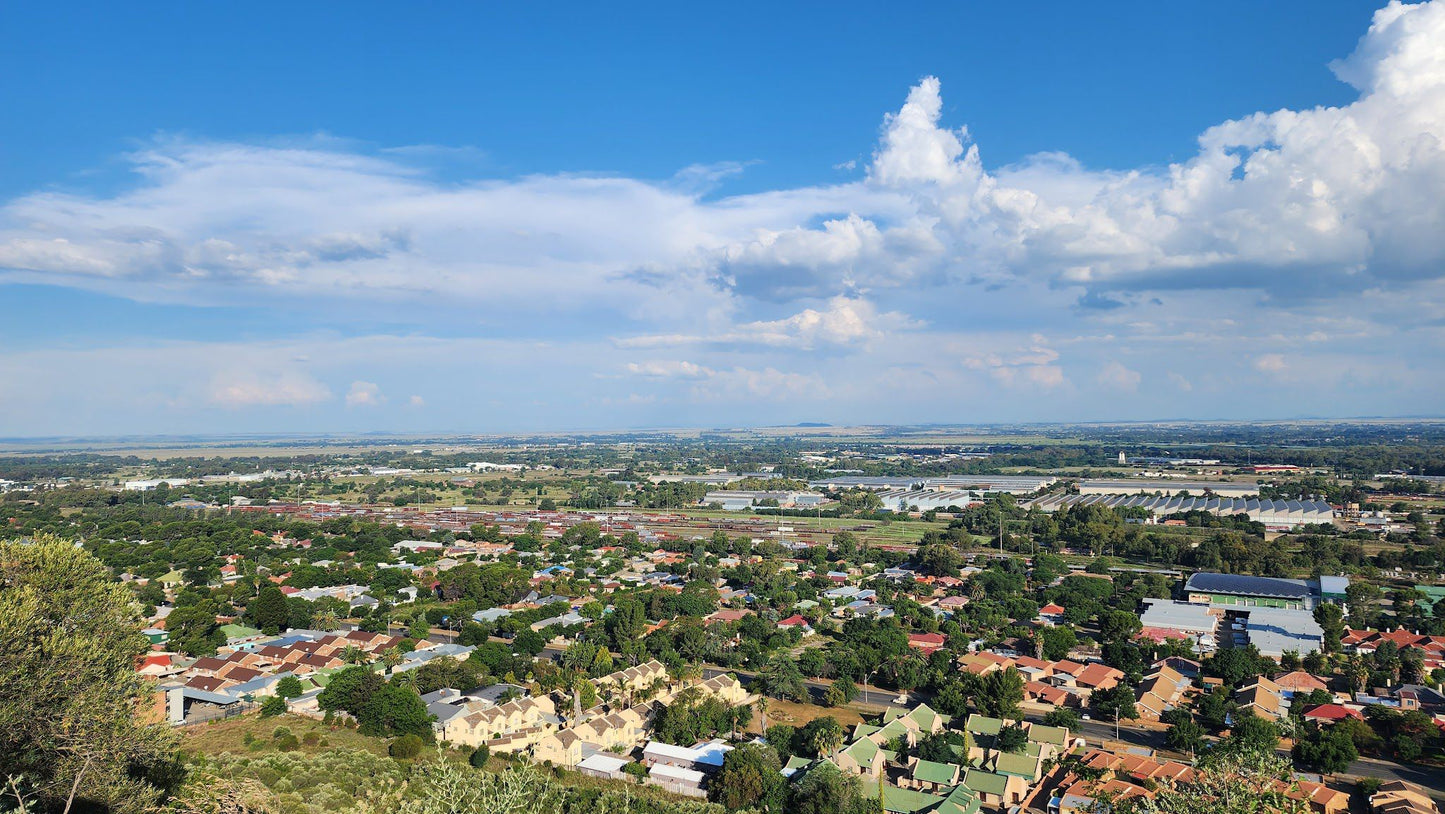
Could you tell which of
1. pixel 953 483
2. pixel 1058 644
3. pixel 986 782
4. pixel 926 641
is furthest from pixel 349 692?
pixel 953 483

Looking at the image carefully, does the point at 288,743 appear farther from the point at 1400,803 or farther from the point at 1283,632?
the point at 1283,632

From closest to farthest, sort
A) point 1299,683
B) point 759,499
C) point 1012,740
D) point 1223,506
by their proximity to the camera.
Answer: point 1012,740 → point 1299,683 → point 1223,506 → point 759,499

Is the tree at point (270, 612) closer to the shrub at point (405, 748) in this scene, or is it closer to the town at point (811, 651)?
the town at point (811, 651)

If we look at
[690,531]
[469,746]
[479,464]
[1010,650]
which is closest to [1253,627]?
[1010,650]

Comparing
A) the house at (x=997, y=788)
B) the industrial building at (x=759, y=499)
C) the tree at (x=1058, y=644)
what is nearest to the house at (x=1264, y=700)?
Result: the tree at (x=1058, y=644)

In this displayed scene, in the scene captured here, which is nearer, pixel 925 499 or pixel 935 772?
pixel 935 772

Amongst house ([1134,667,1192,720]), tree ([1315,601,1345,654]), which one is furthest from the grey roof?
house ([1134,667,1192,720])

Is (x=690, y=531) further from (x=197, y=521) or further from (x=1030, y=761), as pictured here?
(x=1030, y=761)
